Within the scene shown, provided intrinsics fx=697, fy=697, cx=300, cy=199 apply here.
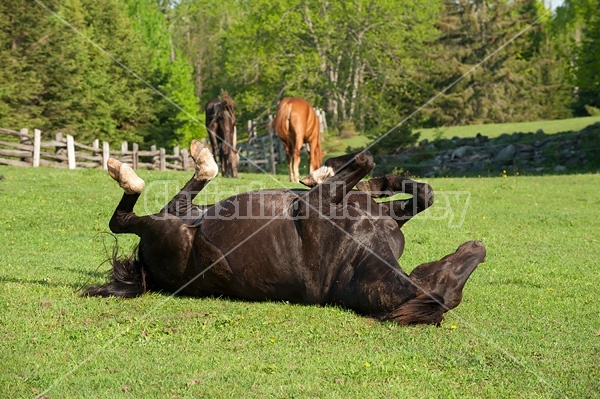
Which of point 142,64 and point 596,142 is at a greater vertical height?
point 142,64

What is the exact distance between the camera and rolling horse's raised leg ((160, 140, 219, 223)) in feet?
19.9

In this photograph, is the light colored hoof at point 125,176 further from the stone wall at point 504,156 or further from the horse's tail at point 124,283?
the stone wall at point 504,156

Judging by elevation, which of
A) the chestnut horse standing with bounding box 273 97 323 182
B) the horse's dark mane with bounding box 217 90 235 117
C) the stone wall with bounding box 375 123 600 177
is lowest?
the stone wall with bounding box 375 123 600 177

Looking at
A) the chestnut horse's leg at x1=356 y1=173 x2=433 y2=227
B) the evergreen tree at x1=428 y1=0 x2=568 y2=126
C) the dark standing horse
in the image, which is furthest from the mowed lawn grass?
the evergreen tree at x1=428 y1=0 x2=568 y2=126

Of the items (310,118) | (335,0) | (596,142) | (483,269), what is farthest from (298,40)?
(483,269)

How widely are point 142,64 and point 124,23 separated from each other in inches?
141

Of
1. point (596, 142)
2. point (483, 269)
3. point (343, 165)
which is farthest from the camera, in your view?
point (596, 142)

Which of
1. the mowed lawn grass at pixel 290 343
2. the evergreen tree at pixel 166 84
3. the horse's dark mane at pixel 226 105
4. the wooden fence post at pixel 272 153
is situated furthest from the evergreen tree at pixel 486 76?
the mowed lawn grass at pixel 290 343

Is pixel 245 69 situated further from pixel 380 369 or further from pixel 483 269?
pixel 380 369

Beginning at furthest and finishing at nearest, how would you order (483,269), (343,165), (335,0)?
(335,0) → (483,269) → (343,165)

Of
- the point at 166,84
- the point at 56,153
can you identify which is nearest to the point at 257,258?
the point at 56,153

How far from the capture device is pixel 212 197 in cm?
1449

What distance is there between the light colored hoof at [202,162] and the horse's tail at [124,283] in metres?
0.95

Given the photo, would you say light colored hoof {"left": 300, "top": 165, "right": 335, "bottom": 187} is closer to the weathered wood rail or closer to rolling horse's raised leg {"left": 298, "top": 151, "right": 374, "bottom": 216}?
rolling horse's raised leg {"left": 298, "top": 151, "right": 374, "bottom": 216}
